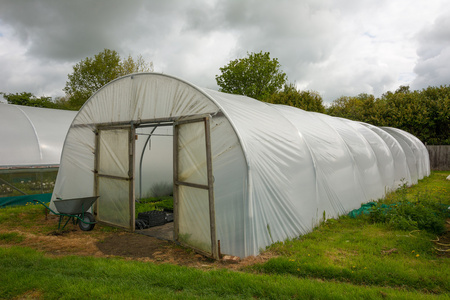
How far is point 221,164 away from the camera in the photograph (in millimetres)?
5395

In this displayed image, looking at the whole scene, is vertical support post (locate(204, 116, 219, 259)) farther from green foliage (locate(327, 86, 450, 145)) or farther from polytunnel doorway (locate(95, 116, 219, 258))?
green foliage (locate(327, 86, 450, 145))

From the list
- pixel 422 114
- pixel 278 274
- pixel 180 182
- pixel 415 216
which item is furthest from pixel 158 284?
pixel 422 114

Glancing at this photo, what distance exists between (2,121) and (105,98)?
5360 mm

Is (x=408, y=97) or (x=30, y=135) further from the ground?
(x=408, y=97)

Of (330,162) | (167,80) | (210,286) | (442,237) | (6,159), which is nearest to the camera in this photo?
(210,286)

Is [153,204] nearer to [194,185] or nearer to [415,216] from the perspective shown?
[194,185]

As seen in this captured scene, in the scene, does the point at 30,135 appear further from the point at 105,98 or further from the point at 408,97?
the point at 408,97

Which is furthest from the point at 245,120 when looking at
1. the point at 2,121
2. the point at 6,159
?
the point at 2,121

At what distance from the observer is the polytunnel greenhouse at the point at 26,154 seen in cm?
951

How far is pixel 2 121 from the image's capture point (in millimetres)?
10602

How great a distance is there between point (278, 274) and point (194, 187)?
206cm

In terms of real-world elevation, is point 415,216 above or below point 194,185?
below

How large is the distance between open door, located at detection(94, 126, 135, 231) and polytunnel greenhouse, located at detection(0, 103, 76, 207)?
11.5 ft

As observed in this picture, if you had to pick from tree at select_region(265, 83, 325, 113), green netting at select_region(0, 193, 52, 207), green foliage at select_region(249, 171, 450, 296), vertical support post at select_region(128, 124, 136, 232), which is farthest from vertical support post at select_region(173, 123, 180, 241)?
tree at select_region(265, 83, 325, 113)
